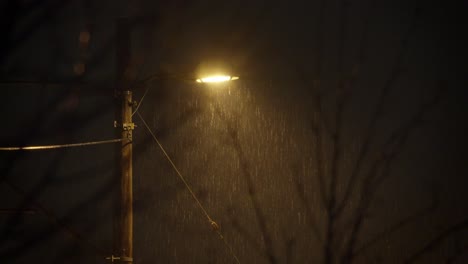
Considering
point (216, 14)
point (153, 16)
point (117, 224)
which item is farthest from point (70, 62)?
point (117, 224)

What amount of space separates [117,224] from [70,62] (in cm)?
427

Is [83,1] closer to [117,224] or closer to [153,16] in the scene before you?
[153,16]

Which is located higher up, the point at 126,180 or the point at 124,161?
the point at 124,161

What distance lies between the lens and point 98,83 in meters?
9.30

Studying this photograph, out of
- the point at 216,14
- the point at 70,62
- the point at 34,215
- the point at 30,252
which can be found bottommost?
the point at 30,252

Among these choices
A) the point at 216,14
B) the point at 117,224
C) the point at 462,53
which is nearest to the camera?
the point at 117,224

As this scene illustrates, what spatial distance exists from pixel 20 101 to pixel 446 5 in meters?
7.97

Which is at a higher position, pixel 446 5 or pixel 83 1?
pixel 83 1

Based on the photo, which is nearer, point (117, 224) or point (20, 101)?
point (117, 224)

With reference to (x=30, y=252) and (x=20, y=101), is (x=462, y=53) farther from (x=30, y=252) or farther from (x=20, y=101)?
(x=30, y=252)

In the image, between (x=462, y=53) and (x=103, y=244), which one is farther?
(x=103, y=244)

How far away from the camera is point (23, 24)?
9.66m

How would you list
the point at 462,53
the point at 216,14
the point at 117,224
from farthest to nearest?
the point at 216,14 < the point at 462,53 < the point at 117,224

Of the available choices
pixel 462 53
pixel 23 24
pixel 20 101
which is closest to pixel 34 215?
pixel 20 101
